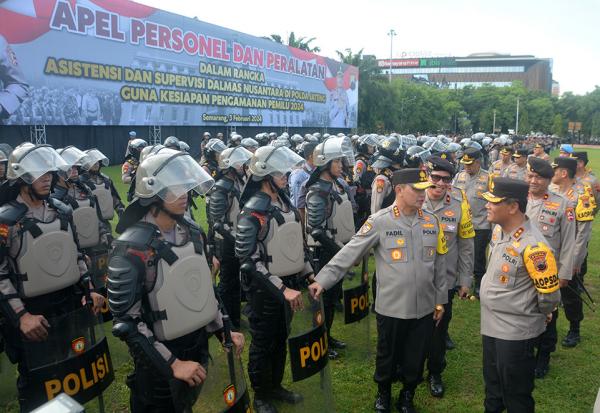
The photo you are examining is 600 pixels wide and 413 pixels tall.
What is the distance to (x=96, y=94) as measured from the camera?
22000 mm

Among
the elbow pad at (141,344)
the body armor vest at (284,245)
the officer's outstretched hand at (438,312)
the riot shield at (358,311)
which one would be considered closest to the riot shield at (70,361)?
the elbow pad at (141,344)

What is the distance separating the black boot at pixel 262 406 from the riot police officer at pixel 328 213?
125cm

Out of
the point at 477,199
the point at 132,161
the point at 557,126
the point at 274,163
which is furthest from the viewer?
the point at 557,126

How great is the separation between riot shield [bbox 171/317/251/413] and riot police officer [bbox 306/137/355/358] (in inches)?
104

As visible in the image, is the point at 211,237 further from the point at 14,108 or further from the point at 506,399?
the point at 14,108

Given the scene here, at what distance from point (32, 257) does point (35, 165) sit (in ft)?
2.57

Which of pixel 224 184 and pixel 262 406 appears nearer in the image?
pixel 262 406

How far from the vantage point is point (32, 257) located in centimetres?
383

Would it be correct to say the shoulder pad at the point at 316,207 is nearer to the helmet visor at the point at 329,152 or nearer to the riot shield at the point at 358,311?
the helmet visor at the point at 329,152

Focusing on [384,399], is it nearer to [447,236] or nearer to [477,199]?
[447,236]

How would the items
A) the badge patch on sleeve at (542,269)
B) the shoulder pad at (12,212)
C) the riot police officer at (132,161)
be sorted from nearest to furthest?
the badge patch on sleeve at (542,269) → the shoulder pad at (12,212) → the riot police officer at (132,161)

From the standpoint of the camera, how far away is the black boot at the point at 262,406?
430 centimetres

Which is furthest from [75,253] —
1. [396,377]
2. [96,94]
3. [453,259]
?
[96,94]

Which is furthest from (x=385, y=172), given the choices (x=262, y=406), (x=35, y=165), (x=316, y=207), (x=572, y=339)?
(x=35, y=165)
